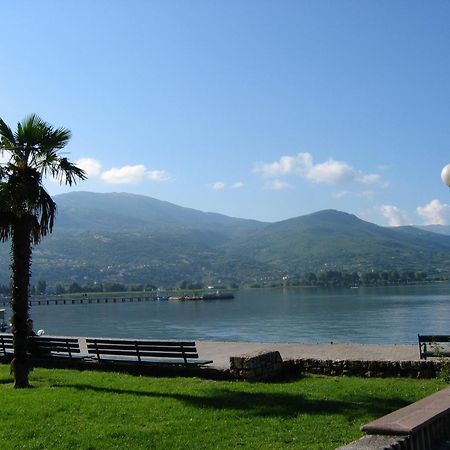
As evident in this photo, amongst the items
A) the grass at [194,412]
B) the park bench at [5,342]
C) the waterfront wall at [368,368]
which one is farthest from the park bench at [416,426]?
the park bench at [5,342]

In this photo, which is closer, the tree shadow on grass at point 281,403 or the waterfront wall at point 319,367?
the tree shadow on grass at point 281,403

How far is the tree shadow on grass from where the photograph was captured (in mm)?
10109

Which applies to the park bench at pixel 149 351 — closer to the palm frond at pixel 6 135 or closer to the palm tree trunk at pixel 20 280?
the palm tree trunk at pixel 20 280

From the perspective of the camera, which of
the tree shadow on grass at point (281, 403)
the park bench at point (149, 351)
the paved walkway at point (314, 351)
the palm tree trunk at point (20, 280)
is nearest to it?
the tree shadow on grass at point (281, 403)

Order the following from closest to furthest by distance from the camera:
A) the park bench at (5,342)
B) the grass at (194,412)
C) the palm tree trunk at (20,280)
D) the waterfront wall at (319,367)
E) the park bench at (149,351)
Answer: the grass at (194,412) → the waterfront wall at (319,367) → the palm tree trunk at (20,280) → the park bench at (149,351) → the park bench at (5,342)

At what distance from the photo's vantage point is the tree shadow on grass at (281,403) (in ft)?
33.2

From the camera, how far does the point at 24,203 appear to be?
14523 millimetres

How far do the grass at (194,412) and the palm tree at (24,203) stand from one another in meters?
1.44

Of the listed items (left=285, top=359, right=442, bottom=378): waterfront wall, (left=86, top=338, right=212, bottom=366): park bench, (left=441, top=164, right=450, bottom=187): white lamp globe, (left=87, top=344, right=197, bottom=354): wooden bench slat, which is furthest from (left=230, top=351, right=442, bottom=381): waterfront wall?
(left=441, top=164, right=450, bottom=187): white lamp globe

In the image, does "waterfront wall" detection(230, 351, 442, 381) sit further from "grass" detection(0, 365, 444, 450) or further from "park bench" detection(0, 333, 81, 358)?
"park bench" detection(0, 333, 81, 358)

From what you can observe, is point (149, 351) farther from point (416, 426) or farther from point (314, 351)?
point (416, 426)

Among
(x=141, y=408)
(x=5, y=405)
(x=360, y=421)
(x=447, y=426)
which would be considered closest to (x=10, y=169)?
(x=5, y=405)

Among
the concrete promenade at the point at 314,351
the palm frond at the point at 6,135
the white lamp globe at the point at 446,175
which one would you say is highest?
the palm frond at the point at 6,135

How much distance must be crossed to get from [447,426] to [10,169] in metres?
11.9
